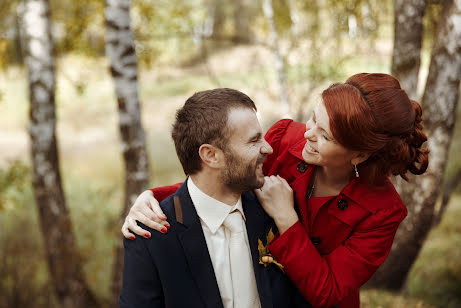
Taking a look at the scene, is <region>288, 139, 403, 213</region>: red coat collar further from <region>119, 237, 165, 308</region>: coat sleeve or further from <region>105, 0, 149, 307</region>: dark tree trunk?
<region>105, 0, 149, 307</region>: dark tree trunk

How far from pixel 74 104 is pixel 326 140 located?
60.8ft

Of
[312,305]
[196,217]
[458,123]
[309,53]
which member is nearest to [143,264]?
[196,217]

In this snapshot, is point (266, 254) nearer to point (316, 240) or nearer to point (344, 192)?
point (316, 240)

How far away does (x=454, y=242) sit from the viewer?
8.41 meters

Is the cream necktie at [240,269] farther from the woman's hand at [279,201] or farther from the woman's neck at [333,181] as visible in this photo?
the woman's neck at [333,181]

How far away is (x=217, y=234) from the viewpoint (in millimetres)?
2162

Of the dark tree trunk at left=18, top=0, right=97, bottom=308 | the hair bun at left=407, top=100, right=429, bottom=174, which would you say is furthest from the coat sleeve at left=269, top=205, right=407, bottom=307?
the dark tree trunk at left=18, top=0, right=97, bottom=308

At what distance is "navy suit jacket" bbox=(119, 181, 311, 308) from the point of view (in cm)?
202

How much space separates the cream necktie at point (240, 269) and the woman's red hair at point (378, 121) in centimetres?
63

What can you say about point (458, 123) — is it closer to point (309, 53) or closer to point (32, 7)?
point (309, 53)

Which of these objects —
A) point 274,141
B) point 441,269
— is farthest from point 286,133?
point 441,269

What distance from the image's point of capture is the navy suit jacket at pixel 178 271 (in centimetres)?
202

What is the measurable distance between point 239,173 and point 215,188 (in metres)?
0.15

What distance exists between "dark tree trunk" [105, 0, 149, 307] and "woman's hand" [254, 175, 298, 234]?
274cm
